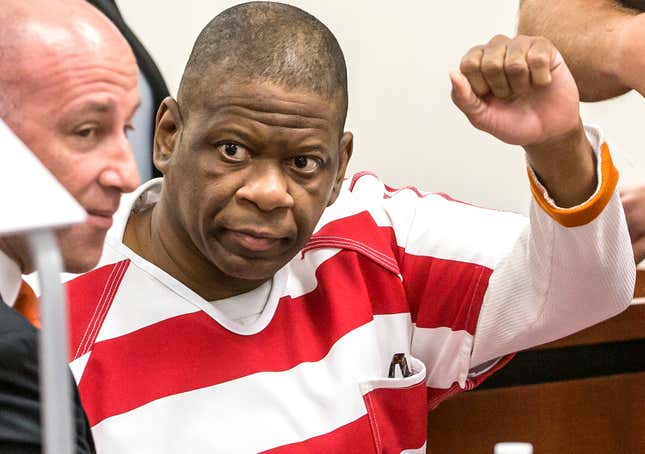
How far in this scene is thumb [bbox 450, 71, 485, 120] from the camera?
4.00ft

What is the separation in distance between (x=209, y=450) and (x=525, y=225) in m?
0.54

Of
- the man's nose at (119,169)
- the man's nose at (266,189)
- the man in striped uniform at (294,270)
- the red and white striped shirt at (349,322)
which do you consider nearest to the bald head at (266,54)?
the man in striped uniform at (294,270)

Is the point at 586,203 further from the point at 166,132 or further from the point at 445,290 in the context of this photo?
the point at 166,132

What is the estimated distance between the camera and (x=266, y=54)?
1264 millimetres

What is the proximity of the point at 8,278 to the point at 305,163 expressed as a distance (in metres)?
0.44

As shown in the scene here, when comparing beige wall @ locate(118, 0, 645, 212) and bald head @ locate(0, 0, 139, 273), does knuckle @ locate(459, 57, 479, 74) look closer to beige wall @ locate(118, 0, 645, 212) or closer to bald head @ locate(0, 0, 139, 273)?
bald head @ locate(0, 0, 139, 273)

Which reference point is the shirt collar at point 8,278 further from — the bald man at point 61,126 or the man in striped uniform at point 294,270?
the man in striped uniform at point 294,270

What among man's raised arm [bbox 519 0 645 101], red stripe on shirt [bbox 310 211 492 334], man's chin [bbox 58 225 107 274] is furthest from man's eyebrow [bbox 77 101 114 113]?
man's raised arm [bbox 519 0 645 101]

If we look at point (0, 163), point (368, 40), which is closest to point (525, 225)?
point (368, 40)

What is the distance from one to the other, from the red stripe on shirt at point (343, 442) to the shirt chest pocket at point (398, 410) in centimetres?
1

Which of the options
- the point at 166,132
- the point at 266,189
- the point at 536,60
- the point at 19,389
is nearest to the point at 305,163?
the point at 266,189

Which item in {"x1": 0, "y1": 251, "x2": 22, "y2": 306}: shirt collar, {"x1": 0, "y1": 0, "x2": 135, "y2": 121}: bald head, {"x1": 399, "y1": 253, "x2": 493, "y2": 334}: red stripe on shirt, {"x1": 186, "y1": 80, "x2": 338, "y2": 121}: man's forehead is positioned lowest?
{"x1": 399, "y1": 253, "x2": 493, "y2": 334}: red stripe on shirt

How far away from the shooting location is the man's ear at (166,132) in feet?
4.37

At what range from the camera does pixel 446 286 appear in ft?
4.85
